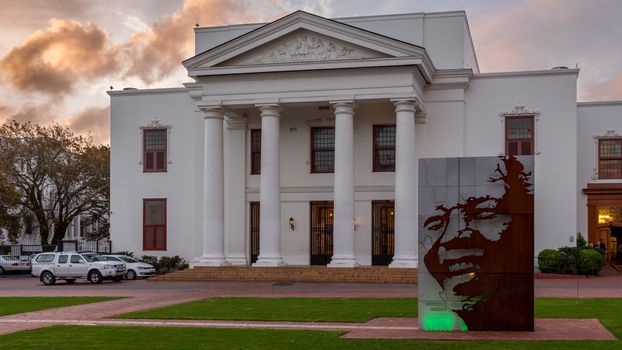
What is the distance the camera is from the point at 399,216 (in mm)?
36906

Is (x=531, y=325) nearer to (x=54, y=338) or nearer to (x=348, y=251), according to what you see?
(x=54, y=338)

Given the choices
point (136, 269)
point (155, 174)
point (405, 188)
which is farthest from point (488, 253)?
point (155, 174)

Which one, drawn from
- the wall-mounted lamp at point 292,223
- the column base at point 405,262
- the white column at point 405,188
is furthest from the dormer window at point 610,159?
the wall-mounted lamp at point 292,223

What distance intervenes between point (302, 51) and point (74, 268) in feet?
49.5

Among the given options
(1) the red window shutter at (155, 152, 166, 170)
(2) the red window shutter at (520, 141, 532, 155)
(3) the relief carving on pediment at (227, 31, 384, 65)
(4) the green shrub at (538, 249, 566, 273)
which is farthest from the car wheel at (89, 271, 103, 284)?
(2) the red window shutter at (520, 141, 532, 155)

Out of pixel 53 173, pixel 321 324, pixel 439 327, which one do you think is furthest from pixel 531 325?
pixel 53 173

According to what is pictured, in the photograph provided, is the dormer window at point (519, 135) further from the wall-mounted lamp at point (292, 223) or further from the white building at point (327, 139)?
the wall-mounted lamp at point (292, 223)

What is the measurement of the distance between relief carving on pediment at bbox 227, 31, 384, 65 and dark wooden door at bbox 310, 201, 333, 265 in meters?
7.93

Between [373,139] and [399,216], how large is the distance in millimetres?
5605

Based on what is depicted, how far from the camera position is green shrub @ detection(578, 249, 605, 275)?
120 feet

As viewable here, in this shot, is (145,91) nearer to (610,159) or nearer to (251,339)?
(610,159)

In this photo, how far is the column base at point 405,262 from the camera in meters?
36.4

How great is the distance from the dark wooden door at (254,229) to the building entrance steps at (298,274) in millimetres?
4282

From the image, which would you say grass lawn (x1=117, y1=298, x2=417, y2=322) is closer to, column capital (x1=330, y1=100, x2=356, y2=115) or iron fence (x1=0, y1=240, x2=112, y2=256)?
column capital (x1=330, y1=100, x2=356, y2=115)
